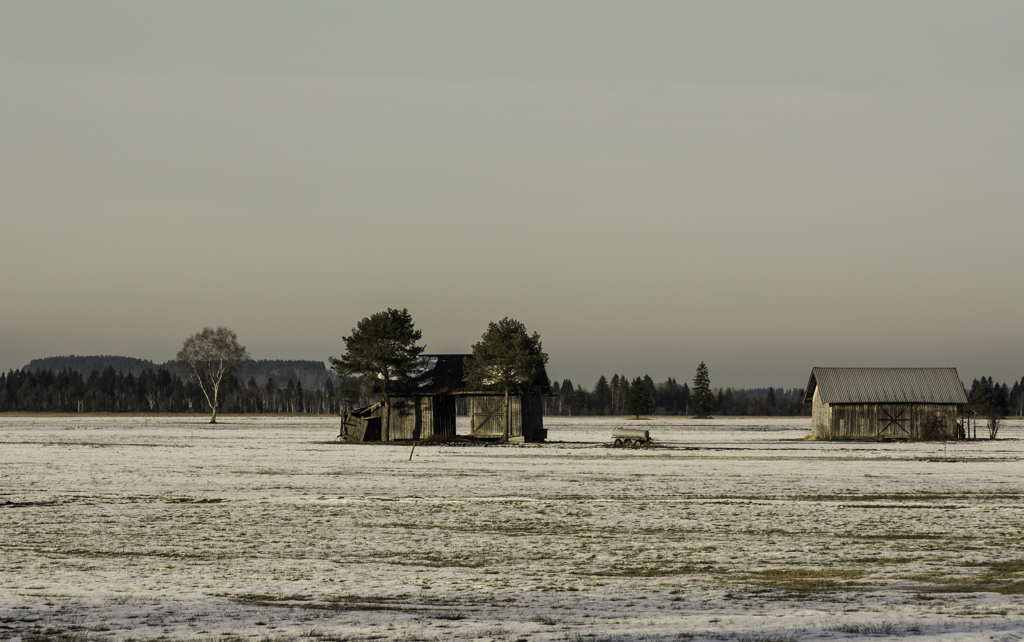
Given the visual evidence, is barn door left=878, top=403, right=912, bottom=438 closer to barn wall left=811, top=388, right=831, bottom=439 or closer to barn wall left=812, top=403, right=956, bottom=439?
barn wall left=812, top=403, right=956, bottom=439

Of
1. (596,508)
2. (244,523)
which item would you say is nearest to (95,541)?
(244,523)

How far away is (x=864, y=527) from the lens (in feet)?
66.3

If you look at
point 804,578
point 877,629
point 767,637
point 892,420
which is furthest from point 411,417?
point 767,637

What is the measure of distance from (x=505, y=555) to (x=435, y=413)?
44.9 metres

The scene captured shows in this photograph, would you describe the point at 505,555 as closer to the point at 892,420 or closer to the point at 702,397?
the point at 892,420

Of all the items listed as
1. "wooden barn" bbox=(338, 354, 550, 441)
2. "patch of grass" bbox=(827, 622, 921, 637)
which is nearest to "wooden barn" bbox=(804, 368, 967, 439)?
"wooden barn" bbox=(338, 354, 550, 441)

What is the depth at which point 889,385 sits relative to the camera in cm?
6856

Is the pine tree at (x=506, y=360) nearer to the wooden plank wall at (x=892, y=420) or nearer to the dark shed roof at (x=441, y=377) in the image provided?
the dark shed roof at (x=441, y=377)

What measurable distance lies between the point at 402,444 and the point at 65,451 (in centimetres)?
1852

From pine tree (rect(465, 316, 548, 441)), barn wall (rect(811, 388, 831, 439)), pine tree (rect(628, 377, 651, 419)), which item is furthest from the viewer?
pine tree (rect(628, 377, 651, 419))

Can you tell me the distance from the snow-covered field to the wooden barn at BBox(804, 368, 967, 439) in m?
34.4

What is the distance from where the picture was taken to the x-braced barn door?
67.1m

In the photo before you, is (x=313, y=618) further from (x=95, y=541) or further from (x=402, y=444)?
(x=402, y=444)

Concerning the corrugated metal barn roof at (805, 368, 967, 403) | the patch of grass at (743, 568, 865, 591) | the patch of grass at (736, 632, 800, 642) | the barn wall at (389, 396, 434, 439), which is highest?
the corrugated metal barn roof at (805, 368, 967, 403)
